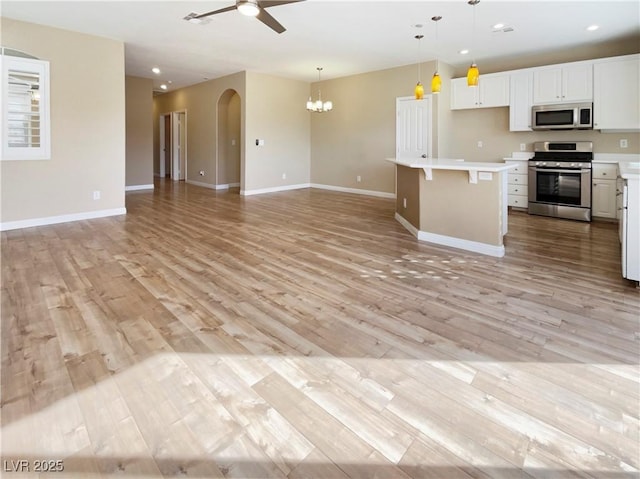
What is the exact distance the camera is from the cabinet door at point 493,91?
693 cm

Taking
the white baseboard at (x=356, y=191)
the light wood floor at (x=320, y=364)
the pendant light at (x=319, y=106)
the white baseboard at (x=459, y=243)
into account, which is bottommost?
the light wood floor at (x=320, y=364)

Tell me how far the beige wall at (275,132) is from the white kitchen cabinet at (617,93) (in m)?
6.30

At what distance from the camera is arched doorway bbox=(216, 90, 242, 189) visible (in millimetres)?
9727

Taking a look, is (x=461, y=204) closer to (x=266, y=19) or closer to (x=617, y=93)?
(x=266, y=19)

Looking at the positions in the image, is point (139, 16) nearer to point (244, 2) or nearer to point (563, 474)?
point (244, 2)

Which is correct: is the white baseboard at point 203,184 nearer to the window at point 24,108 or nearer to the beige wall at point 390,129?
the beige wall at point 390,129

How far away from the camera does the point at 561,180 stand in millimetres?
6250

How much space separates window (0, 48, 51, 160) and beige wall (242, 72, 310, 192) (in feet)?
13.3

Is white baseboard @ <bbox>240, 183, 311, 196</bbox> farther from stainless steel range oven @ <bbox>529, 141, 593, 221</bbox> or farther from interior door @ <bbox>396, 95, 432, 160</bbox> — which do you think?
stainless steel range oven @ <bbox>529, 141, 593, 221</bbox>

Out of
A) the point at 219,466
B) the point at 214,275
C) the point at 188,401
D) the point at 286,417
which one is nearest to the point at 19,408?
the point at 188,401

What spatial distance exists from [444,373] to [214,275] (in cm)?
228

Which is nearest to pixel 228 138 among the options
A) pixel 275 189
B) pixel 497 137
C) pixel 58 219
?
pixel 275 189

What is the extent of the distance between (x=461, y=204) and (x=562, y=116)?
3.42 metres

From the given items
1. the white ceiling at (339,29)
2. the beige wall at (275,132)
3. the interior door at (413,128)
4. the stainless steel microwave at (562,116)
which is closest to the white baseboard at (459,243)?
the white ceiling at (339,29)
